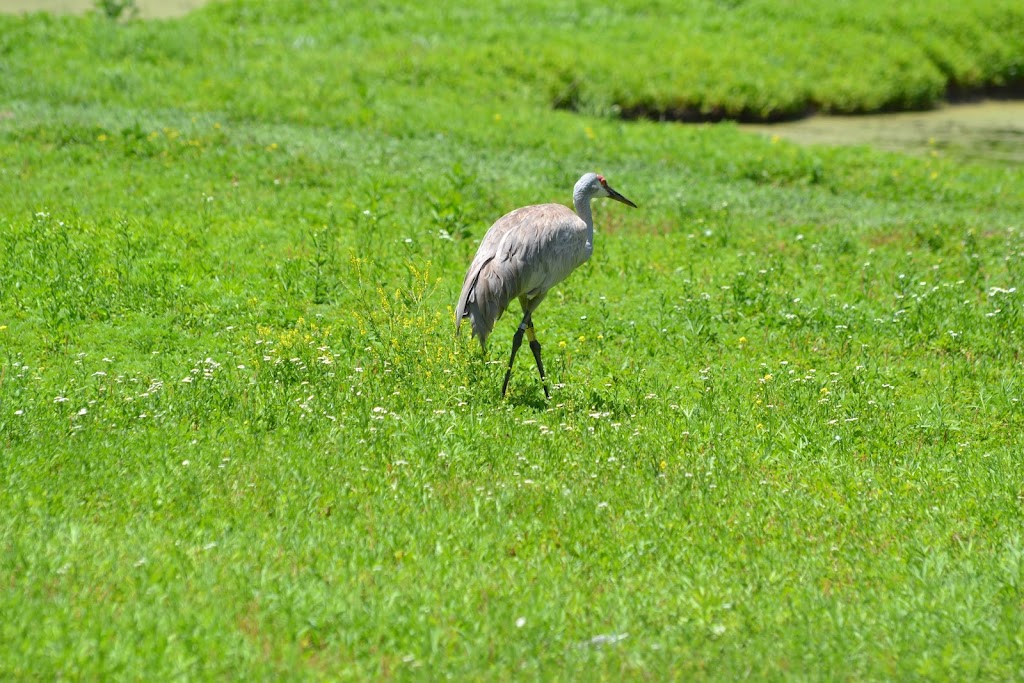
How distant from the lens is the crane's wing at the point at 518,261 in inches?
357

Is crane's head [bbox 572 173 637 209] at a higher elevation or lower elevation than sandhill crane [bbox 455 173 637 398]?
higher

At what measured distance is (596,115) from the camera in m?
20.0

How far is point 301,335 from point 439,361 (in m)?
1.44

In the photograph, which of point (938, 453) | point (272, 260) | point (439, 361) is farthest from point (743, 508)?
point (272, 260)

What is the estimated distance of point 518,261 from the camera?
920 centimetres

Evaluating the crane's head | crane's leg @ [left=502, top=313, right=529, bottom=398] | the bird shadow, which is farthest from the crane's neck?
the bird shadow

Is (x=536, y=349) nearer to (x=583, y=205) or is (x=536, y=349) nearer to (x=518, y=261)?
(x=518, y=261)

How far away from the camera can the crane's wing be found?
9062 millimetres

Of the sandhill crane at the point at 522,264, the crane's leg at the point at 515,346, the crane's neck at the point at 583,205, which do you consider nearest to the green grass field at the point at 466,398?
the crane's leg at the point at 515,346

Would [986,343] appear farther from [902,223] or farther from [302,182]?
[302,182]

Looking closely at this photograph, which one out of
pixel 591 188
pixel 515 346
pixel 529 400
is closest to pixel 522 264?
pixel 515 346

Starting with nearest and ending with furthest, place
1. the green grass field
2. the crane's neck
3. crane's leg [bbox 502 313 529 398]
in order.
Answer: the green grass field, crane's leg [bbox 502 313 529 398], the crane's neck

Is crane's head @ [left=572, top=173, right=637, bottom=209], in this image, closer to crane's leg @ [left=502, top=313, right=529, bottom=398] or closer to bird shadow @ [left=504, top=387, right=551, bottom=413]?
crane's leg @ [left=502, top=313, right=529, bottom=398]

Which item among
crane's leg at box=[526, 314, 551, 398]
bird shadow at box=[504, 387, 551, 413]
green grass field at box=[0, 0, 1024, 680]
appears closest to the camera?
green grass field at box=[0, 0, 1024, 680]
